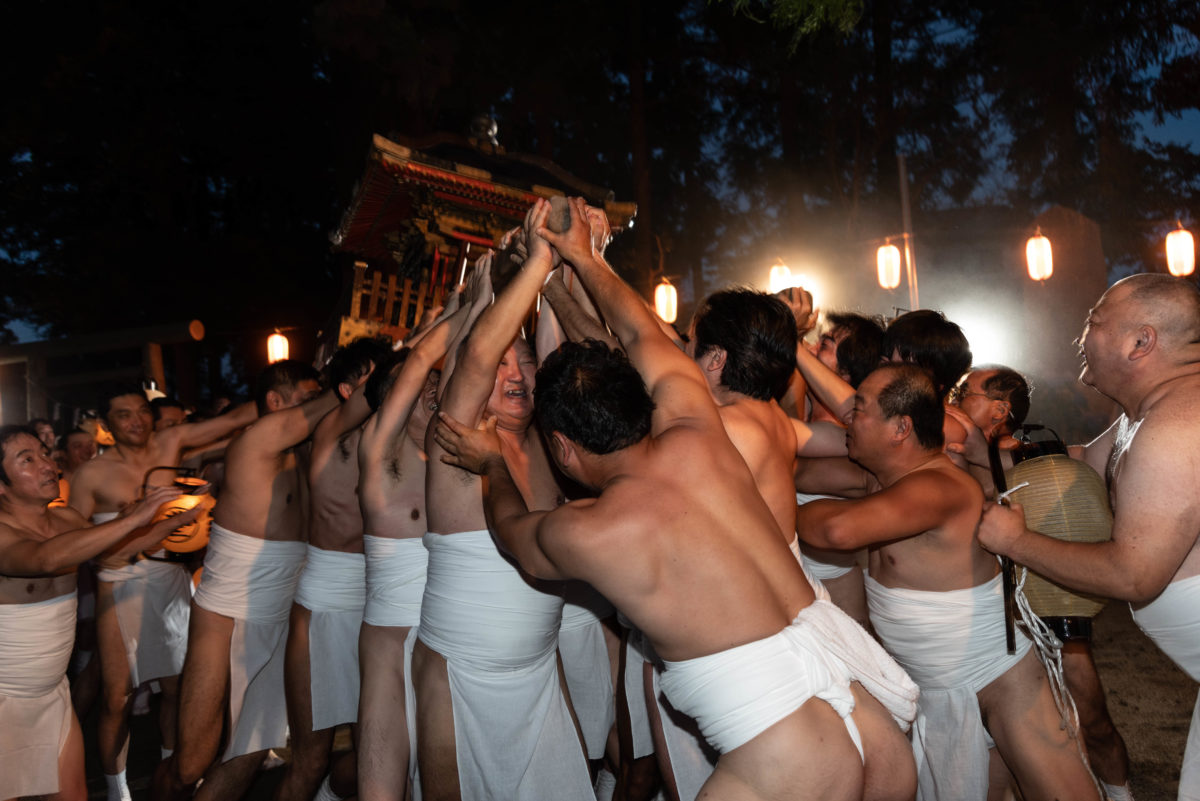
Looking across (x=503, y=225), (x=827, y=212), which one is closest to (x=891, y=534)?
(x=503, y=225)

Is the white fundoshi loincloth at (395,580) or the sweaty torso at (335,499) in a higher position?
the sweaty torso at (335,499)

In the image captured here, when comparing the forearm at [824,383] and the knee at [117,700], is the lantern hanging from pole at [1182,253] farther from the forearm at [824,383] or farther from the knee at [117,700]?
the knee at [117,700]

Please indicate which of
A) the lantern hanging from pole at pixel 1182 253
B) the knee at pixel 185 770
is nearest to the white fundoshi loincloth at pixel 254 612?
the knee at pixel 185 770

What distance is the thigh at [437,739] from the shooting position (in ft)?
9.53

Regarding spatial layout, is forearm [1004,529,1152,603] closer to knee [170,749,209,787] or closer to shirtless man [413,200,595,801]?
shirtless man [413,200,595,801]

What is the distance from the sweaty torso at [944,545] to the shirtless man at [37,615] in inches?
126

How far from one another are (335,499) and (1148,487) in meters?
3.34

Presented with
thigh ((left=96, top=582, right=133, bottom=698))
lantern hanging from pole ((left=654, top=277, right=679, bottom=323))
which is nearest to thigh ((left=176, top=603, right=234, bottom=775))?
thigh ((left=96, top=582, right=133, bottom=698))

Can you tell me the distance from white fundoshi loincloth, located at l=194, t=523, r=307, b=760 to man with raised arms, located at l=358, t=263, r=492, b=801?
3.51 feet

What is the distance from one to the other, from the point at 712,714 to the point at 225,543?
3.12m

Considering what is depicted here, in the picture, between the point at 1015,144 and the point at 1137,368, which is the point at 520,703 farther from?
the point at 1015,144

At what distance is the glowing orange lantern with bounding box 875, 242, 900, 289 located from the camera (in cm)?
1159

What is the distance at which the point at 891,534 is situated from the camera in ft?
9.30

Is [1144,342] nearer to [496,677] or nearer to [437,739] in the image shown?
[496,677]
